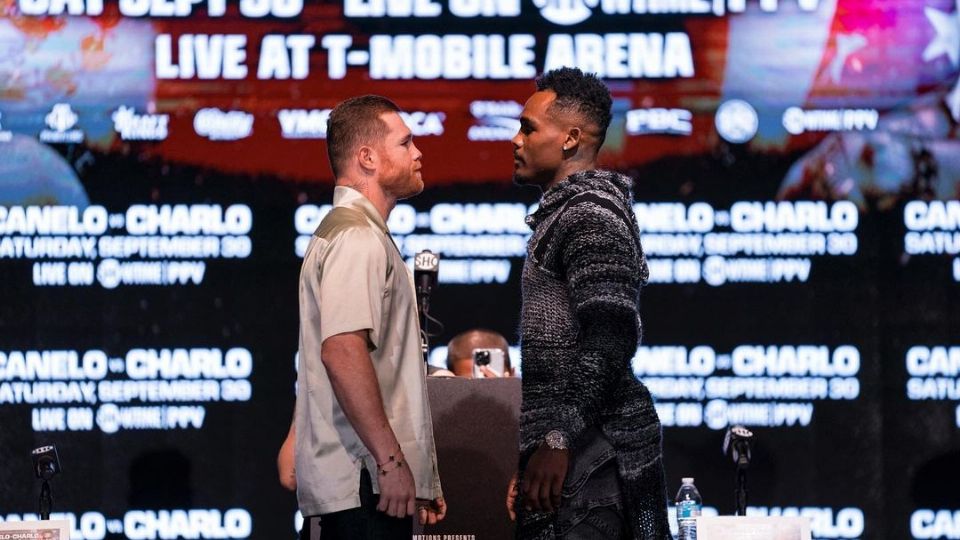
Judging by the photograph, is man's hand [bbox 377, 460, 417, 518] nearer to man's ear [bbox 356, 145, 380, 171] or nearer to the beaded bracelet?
the beaded bracelet

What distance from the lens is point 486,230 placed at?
17.9ft

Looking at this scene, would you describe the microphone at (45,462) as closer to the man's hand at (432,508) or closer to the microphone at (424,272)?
the microphone at (424,272)

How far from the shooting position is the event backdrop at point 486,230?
5418 mm

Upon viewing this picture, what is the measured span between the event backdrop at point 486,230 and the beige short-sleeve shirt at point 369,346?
8.68 feet

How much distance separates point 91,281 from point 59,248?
191mm

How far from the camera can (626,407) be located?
2.62 metres

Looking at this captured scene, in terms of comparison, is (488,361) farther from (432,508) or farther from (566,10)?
(566,10)

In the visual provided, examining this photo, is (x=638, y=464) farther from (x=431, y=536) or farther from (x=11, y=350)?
(x=11, y=350)

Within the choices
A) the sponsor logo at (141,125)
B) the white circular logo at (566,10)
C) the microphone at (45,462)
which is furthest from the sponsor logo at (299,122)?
the microphone at (45,462)

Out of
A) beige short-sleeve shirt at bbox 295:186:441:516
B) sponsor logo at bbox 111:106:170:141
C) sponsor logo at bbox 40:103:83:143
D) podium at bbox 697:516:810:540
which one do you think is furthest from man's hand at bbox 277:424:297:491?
sponsor logo at bbox 40:103:83:143

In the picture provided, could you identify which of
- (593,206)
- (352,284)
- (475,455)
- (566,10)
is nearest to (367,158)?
(352,284)

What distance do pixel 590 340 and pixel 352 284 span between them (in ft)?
1.68

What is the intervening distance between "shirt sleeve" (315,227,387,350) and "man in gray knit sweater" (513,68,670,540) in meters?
0.31

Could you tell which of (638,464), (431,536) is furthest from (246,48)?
(638,464)
